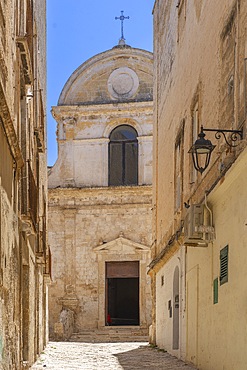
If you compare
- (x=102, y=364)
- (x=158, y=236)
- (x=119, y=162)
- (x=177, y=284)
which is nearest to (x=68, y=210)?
(x=119, y=162)

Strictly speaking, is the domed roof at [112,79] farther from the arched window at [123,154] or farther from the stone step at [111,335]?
the stone step at [111,335]

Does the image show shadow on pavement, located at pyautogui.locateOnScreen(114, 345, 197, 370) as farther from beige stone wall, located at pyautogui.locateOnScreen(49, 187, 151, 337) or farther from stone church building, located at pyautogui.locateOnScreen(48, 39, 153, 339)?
beige stone wall, located at pyautogui.locateOnScreen(49, 187, 151, 337)

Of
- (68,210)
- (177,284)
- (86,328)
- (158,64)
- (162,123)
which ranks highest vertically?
(158,64)

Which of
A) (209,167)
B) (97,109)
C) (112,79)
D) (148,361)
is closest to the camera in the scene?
(209,167)

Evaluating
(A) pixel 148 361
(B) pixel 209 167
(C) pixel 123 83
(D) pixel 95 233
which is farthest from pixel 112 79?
(B) pixel 209 167

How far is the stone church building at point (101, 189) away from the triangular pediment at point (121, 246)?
16 millimetres

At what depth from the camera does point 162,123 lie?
22.0m

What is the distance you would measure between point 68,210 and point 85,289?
3283mm

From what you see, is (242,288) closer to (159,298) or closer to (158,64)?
(159,298)

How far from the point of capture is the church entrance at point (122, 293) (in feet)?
101

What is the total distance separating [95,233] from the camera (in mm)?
30641

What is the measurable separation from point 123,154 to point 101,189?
2107mm

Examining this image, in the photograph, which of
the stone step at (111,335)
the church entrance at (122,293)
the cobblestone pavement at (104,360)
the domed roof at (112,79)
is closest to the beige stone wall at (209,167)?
the cobblestone pavement at (104,360)

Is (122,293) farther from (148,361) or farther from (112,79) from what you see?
(148,361)
